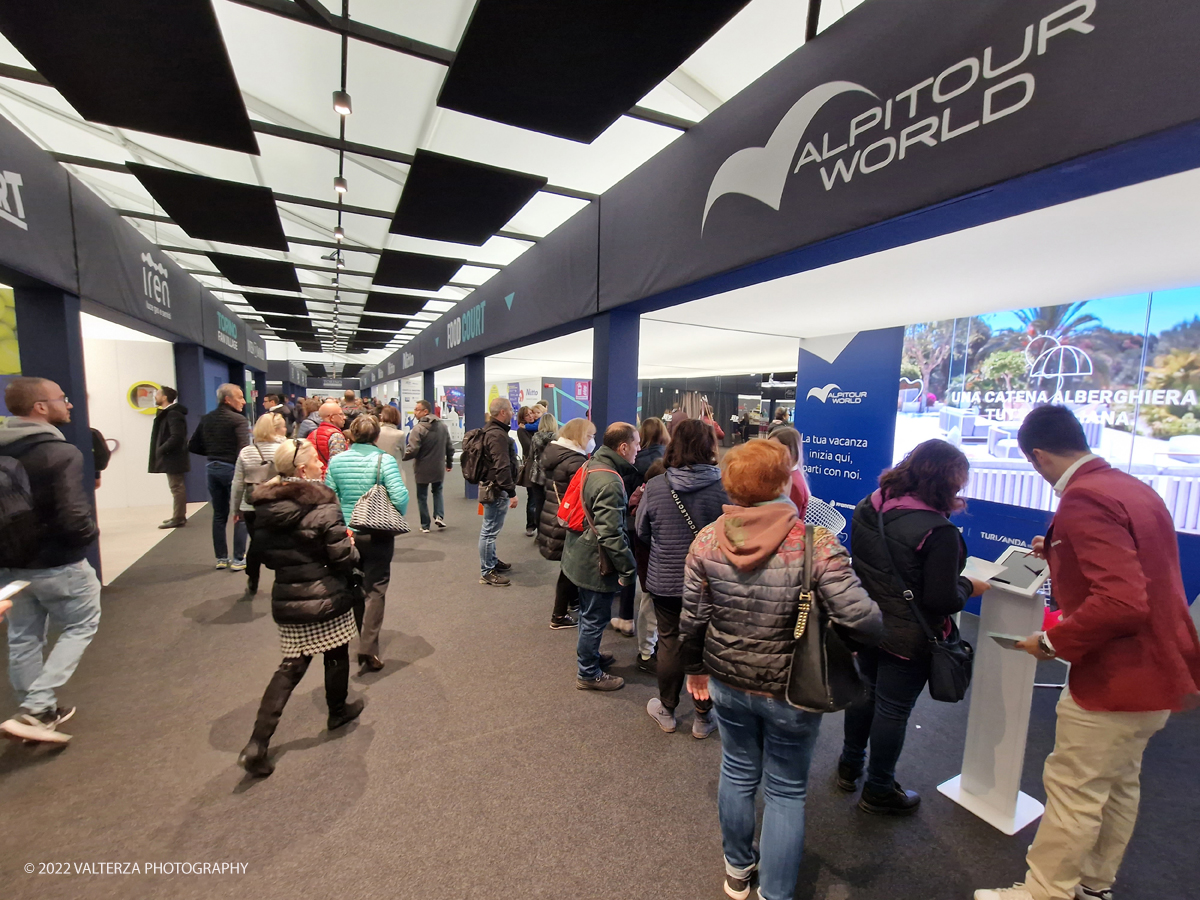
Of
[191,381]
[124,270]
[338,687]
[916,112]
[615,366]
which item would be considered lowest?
[338,687]

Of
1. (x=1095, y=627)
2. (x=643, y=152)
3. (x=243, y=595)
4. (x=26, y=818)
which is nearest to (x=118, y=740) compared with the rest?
(x=26, y=818)

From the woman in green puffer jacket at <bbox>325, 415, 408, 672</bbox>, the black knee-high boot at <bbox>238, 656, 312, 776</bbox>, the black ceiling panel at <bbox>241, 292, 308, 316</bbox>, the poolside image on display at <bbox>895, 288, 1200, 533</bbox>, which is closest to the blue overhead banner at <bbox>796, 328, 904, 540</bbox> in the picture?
the poolside image on display at <bbox>895, 288, 1200, 533</bbox>

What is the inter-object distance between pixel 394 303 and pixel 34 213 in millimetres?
3980

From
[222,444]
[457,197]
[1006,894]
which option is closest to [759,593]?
[1006,894]

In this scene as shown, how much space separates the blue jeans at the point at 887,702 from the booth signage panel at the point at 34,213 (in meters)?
4.77

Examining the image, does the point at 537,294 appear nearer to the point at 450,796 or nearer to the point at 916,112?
the point at 916,112

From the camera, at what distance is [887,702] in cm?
184

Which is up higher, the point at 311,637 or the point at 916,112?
the point at 916,112

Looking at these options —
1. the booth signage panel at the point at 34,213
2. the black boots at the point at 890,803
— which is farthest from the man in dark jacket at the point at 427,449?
the black boots at the point at 890,803

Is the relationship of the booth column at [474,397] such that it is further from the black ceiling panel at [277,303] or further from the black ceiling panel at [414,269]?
the black ceiling panel at [277,303]

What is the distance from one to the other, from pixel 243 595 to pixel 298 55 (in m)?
3.71

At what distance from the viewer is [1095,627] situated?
1321 millimetres

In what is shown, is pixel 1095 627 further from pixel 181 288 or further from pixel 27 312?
pixel 181 288

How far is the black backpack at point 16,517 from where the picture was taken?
1.97 metres
